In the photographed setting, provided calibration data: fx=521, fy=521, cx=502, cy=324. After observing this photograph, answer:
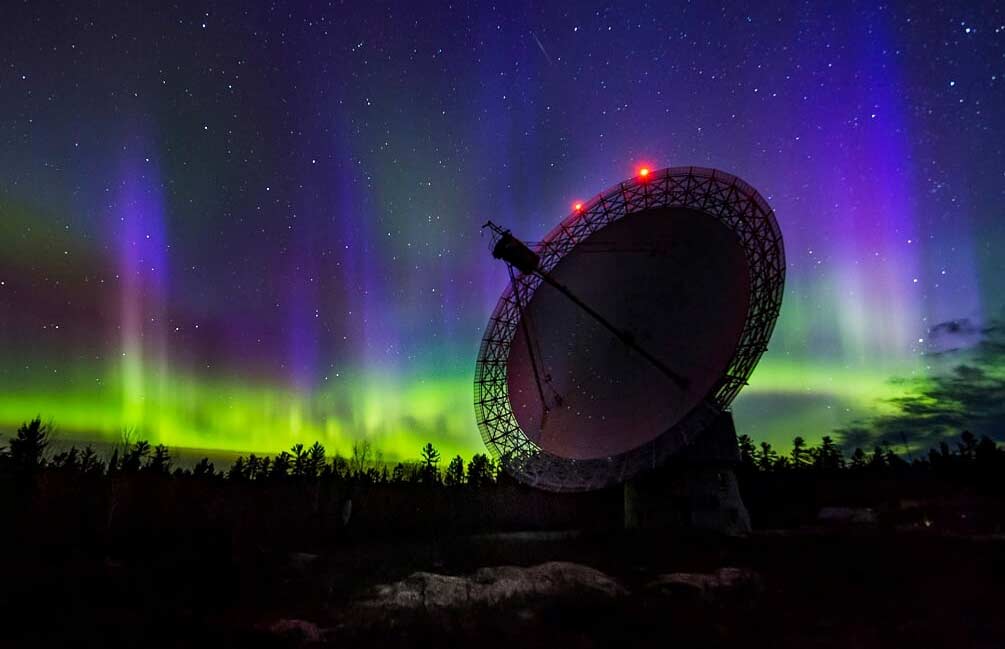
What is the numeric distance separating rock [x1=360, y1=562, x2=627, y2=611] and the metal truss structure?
529cm

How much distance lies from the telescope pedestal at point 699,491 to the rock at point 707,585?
896 cm

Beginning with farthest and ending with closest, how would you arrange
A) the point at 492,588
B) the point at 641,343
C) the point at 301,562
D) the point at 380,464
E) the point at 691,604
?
the point at 380,464, the point at 641,343, the point at 301,562, the point at 492,588, the point at 691,604

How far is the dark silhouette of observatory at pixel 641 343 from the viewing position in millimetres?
19344

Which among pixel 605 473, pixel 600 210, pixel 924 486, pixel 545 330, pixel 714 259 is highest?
pixel 600 210

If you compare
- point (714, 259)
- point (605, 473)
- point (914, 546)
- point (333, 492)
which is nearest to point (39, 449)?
point (333, 492)

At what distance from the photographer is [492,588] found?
13.9 m

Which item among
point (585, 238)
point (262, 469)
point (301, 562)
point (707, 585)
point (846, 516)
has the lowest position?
point (846, 516)

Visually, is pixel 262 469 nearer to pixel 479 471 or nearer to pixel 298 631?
pixel 479 471

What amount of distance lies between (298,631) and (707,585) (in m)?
10.1

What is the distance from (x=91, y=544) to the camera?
960 inches

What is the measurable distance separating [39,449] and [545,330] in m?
45.2

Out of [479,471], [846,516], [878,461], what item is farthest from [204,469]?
[878,461]

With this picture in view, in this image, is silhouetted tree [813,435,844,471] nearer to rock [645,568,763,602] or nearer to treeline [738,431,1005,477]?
treeline [738,431,1005,477]

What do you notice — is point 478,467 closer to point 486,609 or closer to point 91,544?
point 91,544
